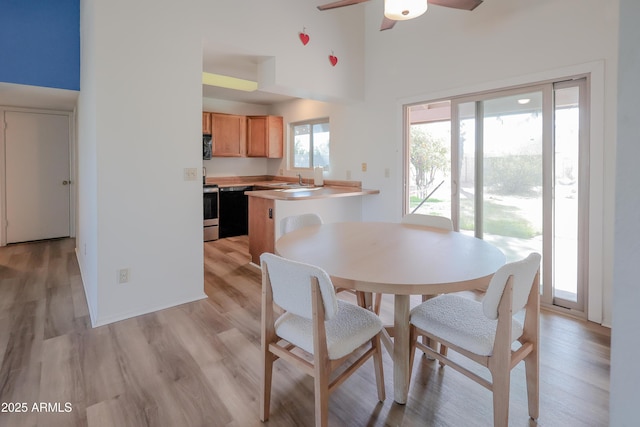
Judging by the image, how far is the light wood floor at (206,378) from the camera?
1.61 m

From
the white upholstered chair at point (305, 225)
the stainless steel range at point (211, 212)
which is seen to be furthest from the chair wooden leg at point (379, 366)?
the stainless steel range at point (211, 212)

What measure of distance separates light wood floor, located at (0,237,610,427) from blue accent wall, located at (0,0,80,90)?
206 cm

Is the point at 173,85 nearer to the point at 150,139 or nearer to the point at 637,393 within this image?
the point at 150,139

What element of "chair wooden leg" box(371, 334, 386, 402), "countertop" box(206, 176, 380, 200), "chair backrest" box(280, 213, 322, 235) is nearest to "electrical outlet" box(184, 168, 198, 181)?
"countertop" box(206, 176, 380, 200)

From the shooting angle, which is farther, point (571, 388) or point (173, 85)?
point (173, 85)

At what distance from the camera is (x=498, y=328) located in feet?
4.53

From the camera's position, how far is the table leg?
167cm

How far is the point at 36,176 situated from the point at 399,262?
5.62 meters

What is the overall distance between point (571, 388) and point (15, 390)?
290cm

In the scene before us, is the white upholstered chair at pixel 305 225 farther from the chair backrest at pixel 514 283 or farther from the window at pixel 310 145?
the window at pixel 310 145

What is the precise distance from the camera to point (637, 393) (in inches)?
22.1

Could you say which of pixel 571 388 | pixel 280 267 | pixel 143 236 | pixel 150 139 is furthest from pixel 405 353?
pixel 150 139

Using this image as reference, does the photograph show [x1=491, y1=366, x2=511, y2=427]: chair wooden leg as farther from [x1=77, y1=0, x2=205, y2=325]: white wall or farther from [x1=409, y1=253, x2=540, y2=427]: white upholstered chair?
[x1=77, y1=0, x2=205, y2=325]: white wall

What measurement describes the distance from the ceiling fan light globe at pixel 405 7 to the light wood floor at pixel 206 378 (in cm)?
211
